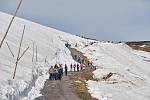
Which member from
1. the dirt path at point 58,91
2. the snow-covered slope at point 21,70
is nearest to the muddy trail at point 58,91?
the dirt path at point 58,91

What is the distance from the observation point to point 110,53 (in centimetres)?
10838

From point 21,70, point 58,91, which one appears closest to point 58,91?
point 58,91

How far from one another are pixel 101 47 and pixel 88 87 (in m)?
70.6

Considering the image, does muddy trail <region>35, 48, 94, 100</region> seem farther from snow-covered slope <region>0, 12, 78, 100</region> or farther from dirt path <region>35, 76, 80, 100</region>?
snow-covered slope <region>0, 12, 78, 100</region>

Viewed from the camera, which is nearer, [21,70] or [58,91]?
[58,91]

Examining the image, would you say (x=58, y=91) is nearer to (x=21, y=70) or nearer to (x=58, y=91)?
(x=58, y=91)

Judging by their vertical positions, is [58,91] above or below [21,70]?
below

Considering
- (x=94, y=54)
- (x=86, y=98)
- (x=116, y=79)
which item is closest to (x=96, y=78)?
(x=116, y=79)

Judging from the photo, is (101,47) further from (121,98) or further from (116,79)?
(121,98)

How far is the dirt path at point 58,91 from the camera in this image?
34.0 meters

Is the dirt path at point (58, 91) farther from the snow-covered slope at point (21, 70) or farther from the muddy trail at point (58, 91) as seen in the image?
the snow-covered slope at point (21, 70)

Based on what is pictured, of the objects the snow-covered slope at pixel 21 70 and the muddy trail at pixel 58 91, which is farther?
the muddy trail at pixel 58 91

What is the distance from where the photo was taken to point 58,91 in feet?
122

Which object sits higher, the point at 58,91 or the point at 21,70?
the point at 21,70
